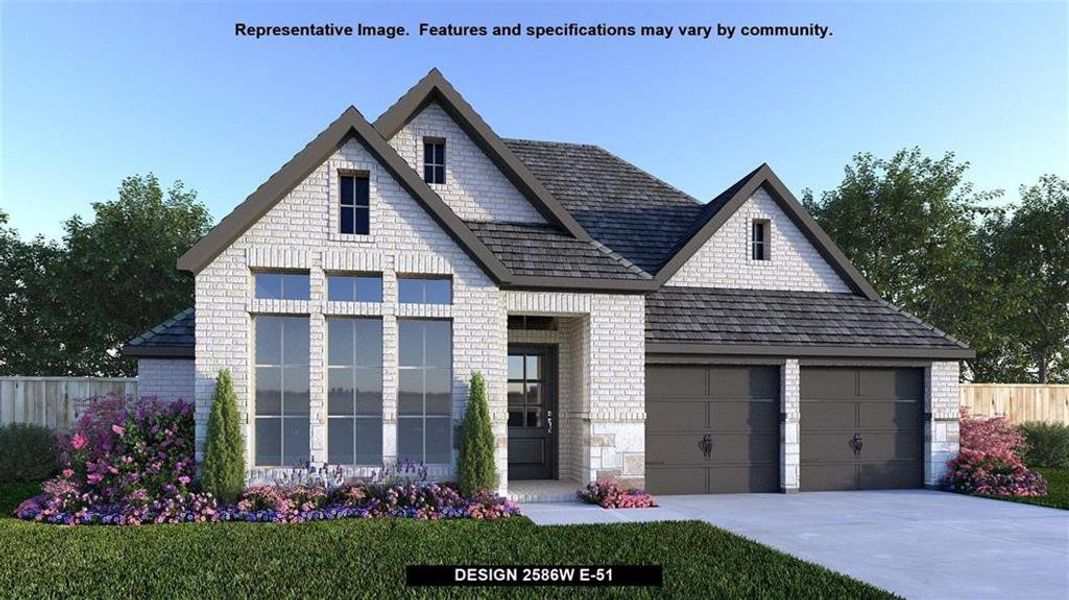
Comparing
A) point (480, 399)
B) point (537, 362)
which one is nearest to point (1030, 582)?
point (480, 399)

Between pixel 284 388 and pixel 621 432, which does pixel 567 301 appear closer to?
pixel 621 432

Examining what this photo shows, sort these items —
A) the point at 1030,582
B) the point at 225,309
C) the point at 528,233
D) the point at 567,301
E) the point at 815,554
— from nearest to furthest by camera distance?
the point at 1030,582
the point at 815,554
the point at 225,309
the point at 567,301
the point at 528,233

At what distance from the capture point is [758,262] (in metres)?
14.5

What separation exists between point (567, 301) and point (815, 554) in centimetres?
528

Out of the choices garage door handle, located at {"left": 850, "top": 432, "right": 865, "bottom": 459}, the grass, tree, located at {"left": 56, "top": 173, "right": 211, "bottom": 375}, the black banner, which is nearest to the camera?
the grass

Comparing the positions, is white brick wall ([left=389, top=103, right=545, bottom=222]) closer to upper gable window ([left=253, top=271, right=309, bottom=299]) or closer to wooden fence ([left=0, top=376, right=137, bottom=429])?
upper gable window ([left=253, top=271, right=309, bottom=299])

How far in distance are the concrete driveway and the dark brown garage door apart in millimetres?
427

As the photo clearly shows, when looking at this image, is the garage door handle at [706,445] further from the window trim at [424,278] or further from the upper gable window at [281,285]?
the upper gable window at [281,285]

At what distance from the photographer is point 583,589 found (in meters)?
6.55

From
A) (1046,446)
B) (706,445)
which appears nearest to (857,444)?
(706,445)

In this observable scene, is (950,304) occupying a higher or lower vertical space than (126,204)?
lower

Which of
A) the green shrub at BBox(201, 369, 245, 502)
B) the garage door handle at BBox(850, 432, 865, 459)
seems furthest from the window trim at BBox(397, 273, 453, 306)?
the garage door handle at BBox(850, 432, 865, 459)

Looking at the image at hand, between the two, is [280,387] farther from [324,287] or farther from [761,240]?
[761,240]

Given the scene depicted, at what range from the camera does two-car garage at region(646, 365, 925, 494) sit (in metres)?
12.7
